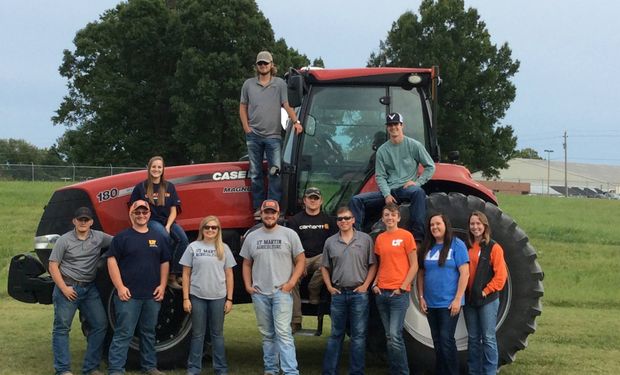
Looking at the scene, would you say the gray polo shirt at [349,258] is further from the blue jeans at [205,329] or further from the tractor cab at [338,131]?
the blue jeans at [205,329]

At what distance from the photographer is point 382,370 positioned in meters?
7.59

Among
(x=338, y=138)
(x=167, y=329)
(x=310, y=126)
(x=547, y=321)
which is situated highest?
(x=310, y=126)

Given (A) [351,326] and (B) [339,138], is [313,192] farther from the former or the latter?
(A) [351,326]

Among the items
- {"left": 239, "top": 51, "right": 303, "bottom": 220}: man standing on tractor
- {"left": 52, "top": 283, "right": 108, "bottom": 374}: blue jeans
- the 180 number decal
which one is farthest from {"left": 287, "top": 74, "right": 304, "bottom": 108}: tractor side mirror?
{"left": 52, "top": 283, "right": 108, "bottom": 374}: blue jeans

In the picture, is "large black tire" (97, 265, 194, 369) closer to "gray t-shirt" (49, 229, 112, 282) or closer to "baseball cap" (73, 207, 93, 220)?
"gray t-shirt" (49, 229, 112, 282)

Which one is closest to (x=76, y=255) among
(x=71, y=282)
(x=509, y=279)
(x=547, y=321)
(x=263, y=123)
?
(x=71, y=282)

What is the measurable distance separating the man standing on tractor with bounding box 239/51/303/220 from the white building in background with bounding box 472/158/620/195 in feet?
256

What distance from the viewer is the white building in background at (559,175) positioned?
8762 cm

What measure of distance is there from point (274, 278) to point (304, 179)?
116cm

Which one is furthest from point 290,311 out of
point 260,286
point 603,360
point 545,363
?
point 603,360

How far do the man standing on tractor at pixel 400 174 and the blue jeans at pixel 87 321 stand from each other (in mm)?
2409

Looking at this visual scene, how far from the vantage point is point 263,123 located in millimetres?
7305

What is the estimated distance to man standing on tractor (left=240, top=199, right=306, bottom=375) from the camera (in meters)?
6.65

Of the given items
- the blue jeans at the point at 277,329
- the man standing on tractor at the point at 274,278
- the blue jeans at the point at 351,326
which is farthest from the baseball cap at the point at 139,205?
the blue jeans at the point at 351,326
